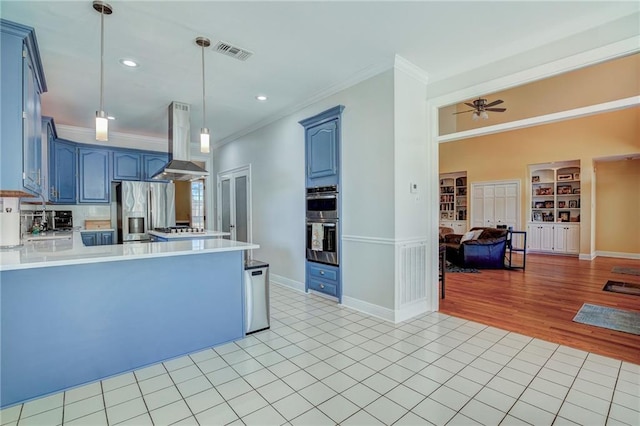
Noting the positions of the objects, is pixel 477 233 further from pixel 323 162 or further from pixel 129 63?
pixel 129 63

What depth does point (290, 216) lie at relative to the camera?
4.88 m

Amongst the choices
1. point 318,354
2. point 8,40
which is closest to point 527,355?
point 318,354

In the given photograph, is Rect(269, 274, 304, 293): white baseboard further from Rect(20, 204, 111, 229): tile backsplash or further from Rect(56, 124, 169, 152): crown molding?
Rect(56, 124, 169, 152): crown molding

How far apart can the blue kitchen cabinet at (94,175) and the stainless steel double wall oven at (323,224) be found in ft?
13.7

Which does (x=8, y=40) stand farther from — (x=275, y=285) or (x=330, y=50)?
(x=275, y=285)

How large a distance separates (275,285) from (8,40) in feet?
13.6

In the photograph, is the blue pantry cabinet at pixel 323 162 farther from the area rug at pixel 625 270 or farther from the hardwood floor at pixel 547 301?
the area rug at pixel 625 270

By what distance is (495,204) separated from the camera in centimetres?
915

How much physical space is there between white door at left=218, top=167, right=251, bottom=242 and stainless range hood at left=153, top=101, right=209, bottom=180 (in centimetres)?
161

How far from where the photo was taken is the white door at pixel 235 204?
6016 millimetres

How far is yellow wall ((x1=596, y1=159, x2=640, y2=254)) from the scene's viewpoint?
7191 mm

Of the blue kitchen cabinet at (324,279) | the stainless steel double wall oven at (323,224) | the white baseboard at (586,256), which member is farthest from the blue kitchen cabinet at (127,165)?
the white baseboard at (586,256)

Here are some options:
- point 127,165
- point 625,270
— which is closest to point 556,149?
point 625,270

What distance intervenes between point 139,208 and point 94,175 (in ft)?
3.39
